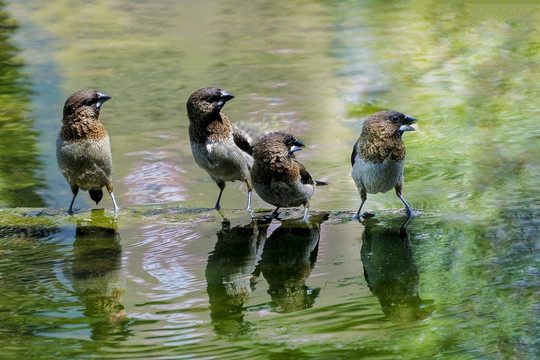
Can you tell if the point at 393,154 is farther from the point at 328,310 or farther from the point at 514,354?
the point at 514,354

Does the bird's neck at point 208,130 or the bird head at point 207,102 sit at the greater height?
the bird head at point 207,102

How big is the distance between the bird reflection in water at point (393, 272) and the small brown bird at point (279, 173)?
2.06 feet

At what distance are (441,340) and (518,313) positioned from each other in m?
0.59

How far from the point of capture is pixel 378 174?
7.32 metres

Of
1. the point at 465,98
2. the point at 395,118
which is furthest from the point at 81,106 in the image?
the point at 465,98

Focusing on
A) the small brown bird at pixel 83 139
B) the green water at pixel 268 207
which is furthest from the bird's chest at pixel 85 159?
the green water at pixel 268 207

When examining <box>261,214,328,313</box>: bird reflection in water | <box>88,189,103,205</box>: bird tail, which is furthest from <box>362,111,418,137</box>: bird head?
<box>88,189,103,205</box>: bird tail

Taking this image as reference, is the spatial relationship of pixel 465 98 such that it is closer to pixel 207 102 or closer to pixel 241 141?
pixel 241 141

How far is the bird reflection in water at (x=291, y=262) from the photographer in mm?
5668

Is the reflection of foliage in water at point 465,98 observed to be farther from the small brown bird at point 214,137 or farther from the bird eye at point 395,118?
the small brown bird at point 214,137

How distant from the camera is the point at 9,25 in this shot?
17688 millimetres

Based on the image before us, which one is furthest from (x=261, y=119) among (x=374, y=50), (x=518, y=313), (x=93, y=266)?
(x=518, y=313)

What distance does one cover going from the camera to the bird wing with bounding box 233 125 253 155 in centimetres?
859

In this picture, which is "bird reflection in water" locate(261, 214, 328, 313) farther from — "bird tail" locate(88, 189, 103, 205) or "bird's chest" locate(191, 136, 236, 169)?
"bird tail" locate(88, 189, 103, 205)
